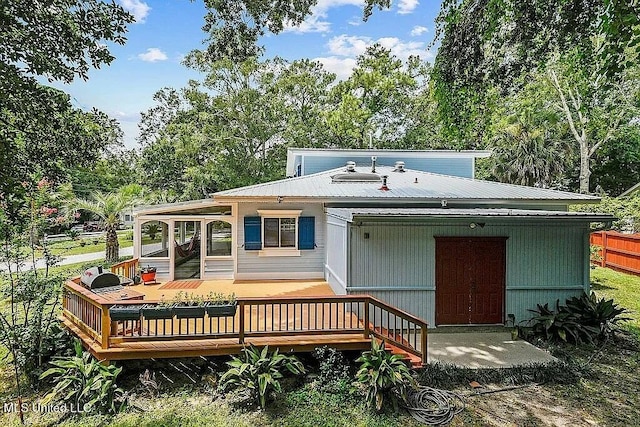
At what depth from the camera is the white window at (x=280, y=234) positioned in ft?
37.0

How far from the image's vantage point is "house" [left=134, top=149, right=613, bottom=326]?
Result: 26.1 feet

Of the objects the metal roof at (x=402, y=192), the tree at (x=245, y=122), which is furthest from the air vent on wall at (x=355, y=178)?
the tree at (x=245, y=122)

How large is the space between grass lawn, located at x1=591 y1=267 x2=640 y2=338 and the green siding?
2.37 meters

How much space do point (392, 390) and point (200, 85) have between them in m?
25.4

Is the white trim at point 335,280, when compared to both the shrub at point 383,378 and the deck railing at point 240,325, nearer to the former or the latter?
the deck railing at point 240,325

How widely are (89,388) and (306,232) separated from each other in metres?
6.87

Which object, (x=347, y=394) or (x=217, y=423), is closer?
(x=217, y=423)

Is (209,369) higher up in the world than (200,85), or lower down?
lower down

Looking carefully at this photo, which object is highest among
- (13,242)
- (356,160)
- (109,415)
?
(356,160)

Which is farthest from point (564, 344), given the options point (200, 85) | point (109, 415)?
point (200, 85)

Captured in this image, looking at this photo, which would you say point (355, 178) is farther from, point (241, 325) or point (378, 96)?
point (378, 96)

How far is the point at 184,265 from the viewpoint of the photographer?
39.7 ft

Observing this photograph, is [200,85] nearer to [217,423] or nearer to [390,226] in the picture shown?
[390,226]

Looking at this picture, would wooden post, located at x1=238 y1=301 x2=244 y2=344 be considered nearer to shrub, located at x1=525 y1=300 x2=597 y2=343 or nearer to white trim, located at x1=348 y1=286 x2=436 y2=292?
white trim, located at x1=348 y1=286 x2=436 y2=292
